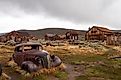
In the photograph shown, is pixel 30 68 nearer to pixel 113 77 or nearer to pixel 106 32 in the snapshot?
pixel 113 77

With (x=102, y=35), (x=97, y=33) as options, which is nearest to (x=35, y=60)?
(x=102, y=35)

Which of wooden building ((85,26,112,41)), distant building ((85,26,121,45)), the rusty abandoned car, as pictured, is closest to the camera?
the rusty abandoned car

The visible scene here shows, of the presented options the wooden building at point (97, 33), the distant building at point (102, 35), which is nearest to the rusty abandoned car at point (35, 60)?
the distant building at point (102, 35)

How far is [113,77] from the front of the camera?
21594 millimetres

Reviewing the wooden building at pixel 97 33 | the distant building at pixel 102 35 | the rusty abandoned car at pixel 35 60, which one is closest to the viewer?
the rusty abandoned car at pixel 35 60

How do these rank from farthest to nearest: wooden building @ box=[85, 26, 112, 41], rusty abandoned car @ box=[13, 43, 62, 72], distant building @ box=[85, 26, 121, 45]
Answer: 1. wooden building @ box=[85, 26, 112, 41]
2. distant building @ box=[85, 26, 121, 45]
3. rusty abandoned car @ box=[13, 43, 62, 72]

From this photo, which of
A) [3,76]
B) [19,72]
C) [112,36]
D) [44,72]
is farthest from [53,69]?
[112,36]

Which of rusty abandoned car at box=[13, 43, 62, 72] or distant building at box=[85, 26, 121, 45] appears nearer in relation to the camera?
rusty abandoned car at box=[13, 43, 62, 72]

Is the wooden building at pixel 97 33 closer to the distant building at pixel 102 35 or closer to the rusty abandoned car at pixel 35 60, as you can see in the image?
the distant building at pixel 102 35

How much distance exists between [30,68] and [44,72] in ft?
3.79

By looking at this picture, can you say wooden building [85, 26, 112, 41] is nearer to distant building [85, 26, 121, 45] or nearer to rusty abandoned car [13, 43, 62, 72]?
distant building [85, 26, 121, 45]

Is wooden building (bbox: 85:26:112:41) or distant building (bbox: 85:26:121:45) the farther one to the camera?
wooden building (bbox: 85:26:112:41)

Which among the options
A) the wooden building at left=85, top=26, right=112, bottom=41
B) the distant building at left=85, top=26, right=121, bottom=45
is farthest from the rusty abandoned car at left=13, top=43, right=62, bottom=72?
the wooden building at left=85, top=26, right=112, bottom=41

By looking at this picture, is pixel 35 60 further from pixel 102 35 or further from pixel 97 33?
pixel 97 33
